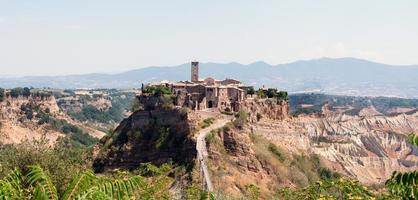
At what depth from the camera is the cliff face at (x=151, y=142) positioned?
186 ft

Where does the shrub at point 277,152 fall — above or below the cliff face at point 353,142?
above

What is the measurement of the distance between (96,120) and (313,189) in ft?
499

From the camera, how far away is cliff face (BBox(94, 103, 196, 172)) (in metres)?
56.8

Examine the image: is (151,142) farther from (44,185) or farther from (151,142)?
(44,185)

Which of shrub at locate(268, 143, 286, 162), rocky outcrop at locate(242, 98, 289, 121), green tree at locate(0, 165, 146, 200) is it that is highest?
green tree at locate(0, 165, 146, 200)

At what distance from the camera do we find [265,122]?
65.8 meters

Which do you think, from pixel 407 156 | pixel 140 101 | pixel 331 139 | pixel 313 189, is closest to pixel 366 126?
pixel 407 156

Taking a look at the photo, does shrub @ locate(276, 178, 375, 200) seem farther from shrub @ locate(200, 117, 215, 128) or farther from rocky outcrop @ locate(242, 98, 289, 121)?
rocky outcrop @ locate(242, 98, 289, 121)

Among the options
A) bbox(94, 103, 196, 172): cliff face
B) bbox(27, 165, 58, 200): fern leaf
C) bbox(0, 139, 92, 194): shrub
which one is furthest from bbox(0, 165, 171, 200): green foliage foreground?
bbox(94, 103, 196, 172): cliff face

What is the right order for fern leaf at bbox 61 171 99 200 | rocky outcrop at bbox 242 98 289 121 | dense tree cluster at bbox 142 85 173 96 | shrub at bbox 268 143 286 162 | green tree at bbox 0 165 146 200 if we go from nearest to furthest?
green tree at bbox 0 165 146 200 → fern leaf at bbox 61 171 99 200 → shrub at bbox 268 143 286 162 → dense tree cluster at bbox 142 85 173 96 → rocky outcrop at bbox 242 98 289 121

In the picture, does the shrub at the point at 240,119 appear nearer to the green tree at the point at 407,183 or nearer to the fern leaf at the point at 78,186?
the green tree at the point at 407,183

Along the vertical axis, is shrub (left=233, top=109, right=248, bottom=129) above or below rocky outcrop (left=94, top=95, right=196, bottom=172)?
above

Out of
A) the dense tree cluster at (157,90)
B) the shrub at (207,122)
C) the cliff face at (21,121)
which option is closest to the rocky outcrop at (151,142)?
the shrub at (207,122)

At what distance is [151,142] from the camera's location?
60.3 metres
